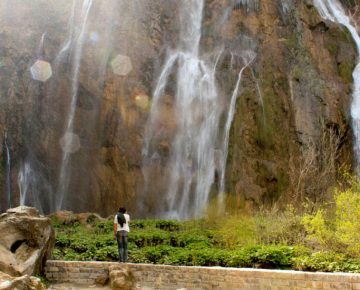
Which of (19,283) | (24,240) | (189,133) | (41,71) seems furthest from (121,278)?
(41,71)

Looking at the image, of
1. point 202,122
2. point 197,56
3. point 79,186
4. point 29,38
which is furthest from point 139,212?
point 29,38

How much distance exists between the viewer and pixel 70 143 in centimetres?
Result: 2894

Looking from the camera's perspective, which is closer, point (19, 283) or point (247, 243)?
point (19, 283)

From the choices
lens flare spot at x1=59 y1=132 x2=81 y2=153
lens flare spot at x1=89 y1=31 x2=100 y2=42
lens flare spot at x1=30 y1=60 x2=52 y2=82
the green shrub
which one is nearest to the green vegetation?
the green shrub

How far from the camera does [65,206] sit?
2786cm

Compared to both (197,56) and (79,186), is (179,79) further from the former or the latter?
(79,186)

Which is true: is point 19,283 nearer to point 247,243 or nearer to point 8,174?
point 247,243

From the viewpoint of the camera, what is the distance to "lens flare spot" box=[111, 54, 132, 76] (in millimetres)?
29938

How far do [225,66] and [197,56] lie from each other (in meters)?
2.00

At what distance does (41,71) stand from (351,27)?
60.3 feet

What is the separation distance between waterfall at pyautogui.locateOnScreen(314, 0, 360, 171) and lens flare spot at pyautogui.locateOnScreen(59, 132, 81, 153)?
14558 millimetres

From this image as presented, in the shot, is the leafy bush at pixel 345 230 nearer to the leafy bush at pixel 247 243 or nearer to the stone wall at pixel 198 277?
the leafy bush at pixel 247 243

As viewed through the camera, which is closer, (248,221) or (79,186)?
(248,221)

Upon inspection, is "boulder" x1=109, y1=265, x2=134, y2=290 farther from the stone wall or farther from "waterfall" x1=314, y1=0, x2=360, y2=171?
"waterfall" x1=314, y1=0, x2=360, y2=171
